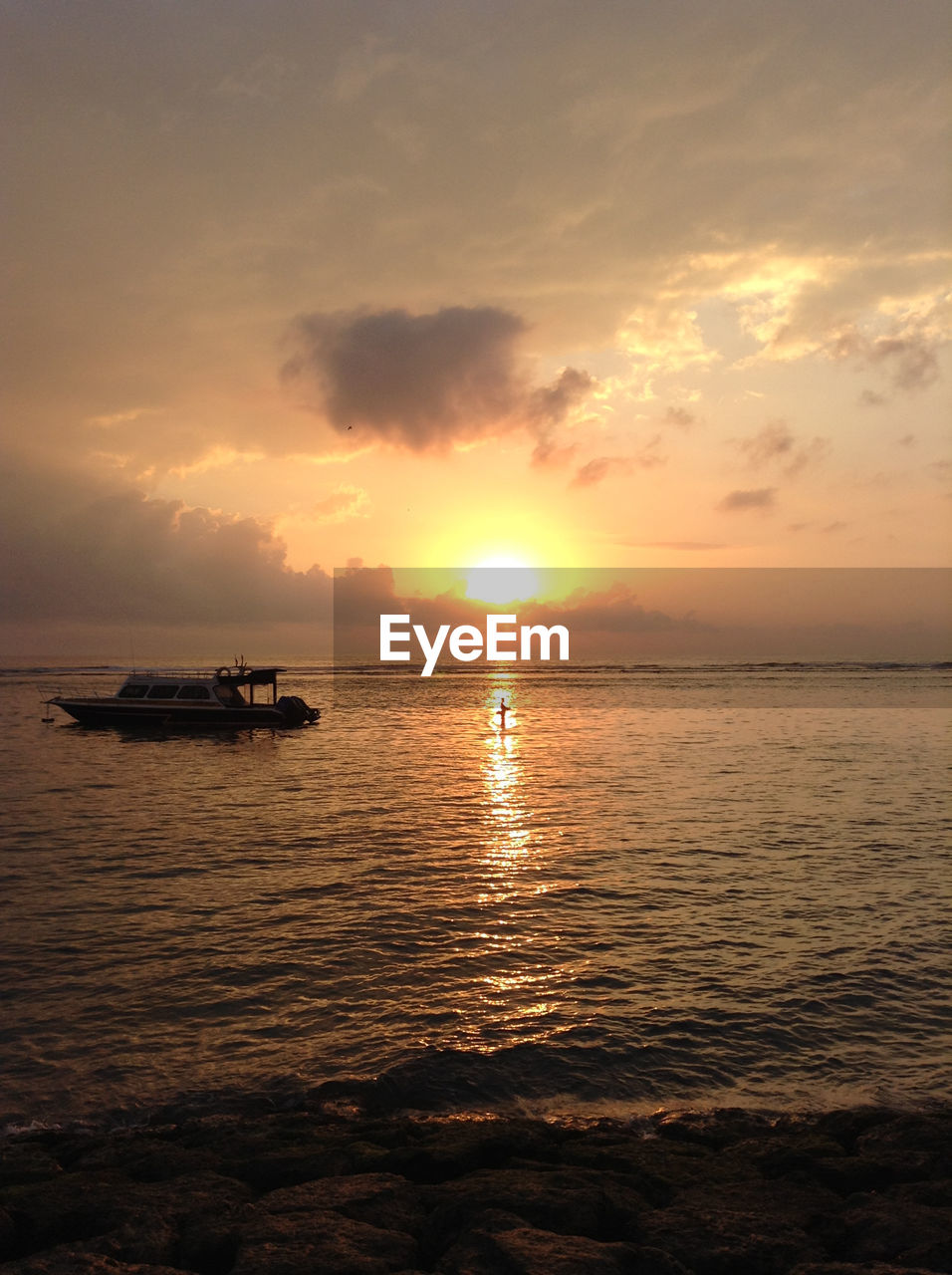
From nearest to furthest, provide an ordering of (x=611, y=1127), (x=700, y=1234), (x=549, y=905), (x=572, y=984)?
1. (x=700, y=1234)
2. (x=611, y=1127)
3. (x=572, y=984)
4. (x=549, y=905)

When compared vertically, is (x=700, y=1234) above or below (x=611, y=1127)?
above

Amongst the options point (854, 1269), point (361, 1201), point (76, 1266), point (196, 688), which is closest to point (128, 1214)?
point (76, 1266)

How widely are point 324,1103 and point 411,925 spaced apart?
19.9ft

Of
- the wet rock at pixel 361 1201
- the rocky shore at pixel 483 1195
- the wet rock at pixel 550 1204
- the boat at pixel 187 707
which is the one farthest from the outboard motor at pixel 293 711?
the wet rock at pixel 550 1204

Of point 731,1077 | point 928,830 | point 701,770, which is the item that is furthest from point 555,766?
point 731,1077

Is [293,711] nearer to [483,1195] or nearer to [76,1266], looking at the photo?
[483,1195]

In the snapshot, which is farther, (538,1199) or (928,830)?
(928,830)

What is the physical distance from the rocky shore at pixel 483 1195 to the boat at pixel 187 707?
146 feet

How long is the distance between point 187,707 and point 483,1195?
48578mm

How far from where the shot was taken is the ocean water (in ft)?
32.4

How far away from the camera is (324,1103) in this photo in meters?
9.15

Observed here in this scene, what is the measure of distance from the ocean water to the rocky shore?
0.93 meters

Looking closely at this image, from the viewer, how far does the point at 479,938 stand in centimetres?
1459

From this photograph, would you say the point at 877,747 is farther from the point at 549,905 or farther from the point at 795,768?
the point at 549,905
